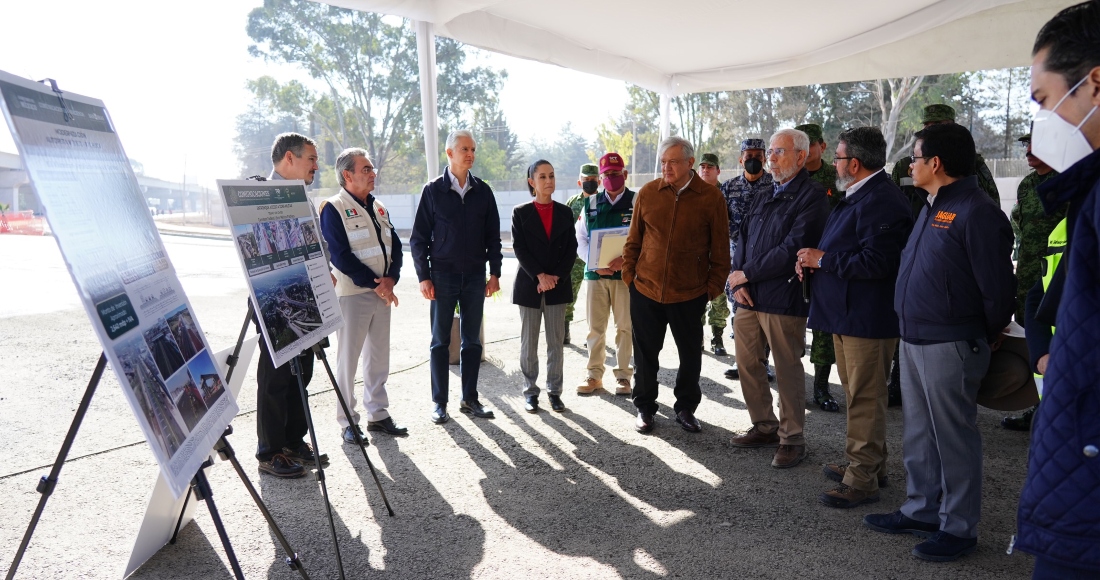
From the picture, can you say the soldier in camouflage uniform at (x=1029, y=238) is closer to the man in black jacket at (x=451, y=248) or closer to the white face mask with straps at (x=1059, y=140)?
the white face mask with straps at (x=1059, y=140)

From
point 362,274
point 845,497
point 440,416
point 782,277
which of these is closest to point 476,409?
point 440,416

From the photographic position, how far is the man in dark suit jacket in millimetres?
3082

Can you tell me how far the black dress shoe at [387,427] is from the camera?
14.1 feet

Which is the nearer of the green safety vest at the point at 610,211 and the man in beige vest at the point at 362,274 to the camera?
the man in beige vest at the point at 362,274

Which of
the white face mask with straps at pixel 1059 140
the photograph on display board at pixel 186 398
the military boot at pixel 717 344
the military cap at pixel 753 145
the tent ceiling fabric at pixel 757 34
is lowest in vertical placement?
the military boot at pixel 717 344

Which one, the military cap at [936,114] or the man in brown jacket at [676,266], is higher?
the military cap at [936,114]

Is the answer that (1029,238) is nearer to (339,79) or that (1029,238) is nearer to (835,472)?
(835,472)

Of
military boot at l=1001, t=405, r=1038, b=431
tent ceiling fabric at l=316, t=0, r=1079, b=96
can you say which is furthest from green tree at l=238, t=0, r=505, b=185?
military boot at l=1001, t=405, r=1038, b=431

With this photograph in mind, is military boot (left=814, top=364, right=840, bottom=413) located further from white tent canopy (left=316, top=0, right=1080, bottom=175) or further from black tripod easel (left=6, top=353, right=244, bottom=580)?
black tripod easel (left=6, top=353, right=244, bottom=580)

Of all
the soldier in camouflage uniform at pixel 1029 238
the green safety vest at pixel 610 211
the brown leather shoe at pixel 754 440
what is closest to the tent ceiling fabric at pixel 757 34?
the green safety vest at pixel 610 211

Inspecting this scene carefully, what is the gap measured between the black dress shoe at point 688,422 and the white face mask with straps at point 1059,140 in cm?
309

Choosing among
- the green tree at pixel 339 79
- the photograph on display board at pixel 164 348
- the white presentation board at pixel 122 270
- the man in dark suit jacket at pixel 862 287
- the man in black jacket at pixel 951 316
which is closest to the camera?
the white presentation board at pixel 122 270

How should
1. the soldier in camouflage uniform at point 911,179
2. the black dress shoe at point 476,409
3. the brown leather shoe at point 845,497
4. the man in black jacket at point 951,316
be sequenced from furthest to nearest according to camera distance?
the black dress shoe at point 476,409 < the soldier in camouflage uniform at point 911,179 < the brown leather shoe at point 845,497 < the man in black jacket at point 951,316

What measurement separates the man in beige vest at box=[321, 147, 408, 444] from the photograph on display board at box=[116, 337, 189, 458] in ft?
7.03
